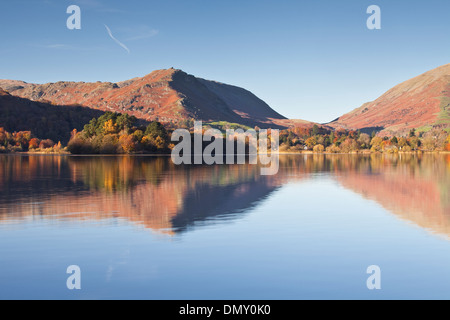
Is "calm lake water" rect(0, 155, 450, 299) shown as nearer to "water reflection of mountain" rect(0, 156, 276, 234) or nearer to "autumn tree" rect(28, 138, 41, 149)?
"water reflection of mountain" rect(0, 156, 276, 234)

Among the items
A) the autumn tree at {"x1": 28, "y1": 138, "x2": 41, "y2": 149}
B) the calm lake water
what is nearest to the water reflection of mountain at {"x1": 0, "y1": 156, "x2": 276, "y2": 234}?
the calm lake water

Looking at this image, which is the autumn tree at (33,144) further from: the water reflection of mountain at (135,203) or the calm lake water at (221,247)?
the calm lake water at (221,247)

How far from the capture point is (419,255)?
1205 centimetres

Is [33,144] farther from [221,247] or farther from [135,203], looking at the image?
[221,247]

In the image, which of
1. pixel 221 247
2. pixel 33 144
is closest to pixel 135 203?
pixel 221 247

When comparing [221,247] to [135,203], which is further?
[135,203]

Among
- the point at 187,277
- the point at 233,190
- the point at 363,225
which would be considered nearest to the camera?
the point at 187,277

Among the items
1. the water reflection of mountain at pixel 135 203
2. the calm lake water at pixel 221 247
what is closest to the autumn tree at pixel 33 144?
the water reflection of mountain at pixel 135 203

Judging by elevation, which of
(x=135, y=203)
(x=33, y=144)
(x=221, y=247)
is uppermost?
(x=33, y=144)

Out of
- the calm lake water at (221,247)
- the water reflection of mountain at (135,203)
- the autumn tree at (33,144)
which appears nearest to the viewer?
the calm lake water at (221,247)

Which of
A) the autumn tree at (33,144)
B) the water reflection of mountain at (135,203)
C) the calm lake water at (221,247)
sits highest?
the autumn tree at (33,144)

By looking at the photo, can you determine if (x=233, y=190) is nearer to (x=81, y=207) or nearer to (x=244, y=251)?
(x=81, y=207)
